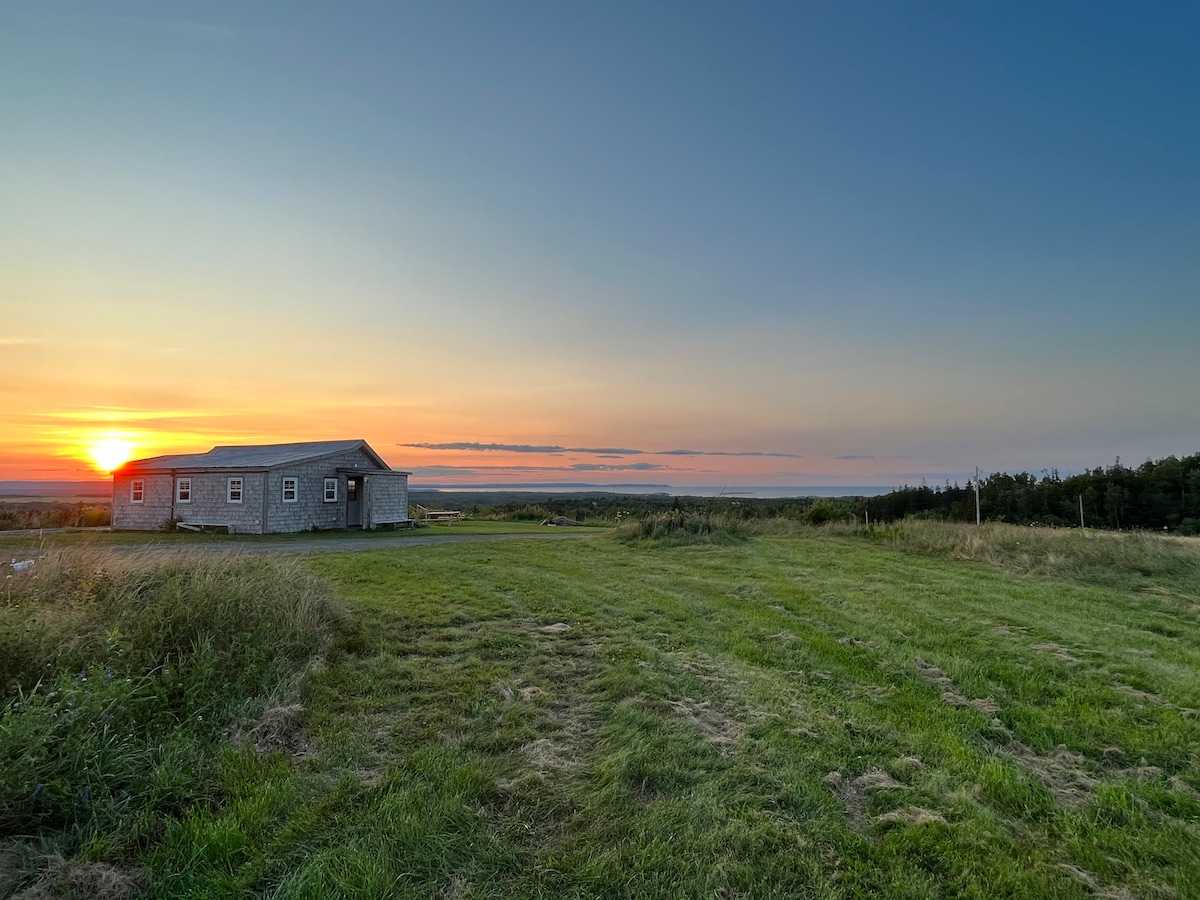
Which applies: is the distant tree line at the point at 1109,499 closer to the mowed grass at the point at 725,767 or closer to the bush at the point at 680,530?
the bush at the point at 680,530

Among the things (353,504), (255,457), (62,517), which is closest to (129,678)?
(353,504)

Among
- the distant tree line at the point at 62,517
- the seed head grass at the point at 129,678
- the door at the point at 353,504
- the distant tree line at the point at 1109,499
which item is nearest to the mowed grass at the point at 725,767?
the seed head grass at the point at 129,678

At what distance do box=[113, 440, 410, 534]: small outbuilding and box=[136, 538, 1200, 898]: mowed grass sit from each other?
58.9 feet

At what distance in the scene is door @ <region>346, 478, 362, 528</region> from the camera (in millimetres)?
26203

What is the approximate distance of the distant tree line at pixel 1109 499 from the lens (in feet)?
141

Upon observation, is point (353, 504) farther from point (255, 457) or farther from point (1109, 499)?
point (1109, 499)

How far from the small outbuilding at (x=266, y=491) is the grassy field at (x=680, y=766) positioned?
58.8ft

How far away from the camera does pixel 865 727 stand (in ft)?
13.9

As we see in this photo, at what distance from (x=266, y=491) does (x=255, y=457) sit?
4.26 meters

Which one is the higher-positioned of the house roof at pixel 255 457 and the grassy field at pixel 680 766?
the house roof at pixel 255 457

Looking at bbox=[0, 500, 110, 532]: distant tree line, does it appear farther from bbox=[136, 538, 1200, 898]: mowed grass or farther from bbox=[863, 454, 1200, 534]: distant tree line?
bbox=[863, 454, 1200, 534]: distant tree line

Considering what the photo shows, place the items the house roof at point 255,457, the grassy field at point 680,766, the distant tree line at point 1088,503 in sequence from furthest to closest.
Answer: the distant tree line at point 1088,503, the house roof at point 255,457, the grassy field at point 680,766

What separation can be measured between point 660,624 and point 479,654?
253 centimetres

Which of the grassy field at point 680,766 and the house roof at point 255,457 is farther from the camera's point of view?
the house roof at point 255,457
